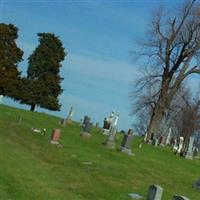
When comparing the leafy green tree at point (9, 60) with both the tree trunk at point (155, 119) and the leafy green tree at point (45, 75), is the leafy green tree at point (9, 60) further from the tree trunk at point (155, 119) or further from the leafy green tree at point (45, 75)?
the tree trunk at point (155, 119)

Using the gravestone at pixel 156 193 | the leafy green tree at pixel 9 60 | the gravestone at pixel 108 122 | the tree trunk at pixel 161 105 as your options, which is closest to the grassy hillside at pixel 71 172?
the gravestone at pixel 156 193

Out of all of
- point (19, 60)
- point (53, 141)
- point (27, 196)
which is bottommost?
point (27, 196)

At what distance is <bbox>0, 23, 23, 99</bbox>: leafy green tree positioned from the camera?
55625mm

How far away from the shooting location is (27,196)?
40.0 feet

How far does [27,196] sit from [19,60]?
154ft

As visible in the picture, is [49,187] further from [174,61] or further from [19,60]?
[19,60]

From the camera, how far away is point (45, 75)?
59.3m

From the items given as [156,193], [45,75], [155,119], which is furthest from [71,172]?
[45,75]

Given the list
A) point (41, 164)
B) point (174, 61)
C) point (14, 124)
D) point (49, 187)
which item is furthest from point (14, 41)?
point (49, 187)

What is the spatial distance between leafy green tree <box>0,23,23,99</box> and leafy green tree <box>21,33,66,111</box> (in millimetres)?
1281

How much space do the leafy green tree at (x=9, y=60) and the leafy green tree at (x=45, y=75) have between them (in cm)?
128

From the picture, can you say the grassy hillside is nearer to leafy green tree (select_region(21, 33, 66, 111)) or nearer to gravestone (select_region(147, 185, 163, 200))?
gravestone (select_region(147, 185, 163, 200))

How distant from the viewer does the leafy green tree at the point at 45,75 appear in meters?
57.7

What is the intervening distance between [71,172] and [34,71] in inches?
1708
